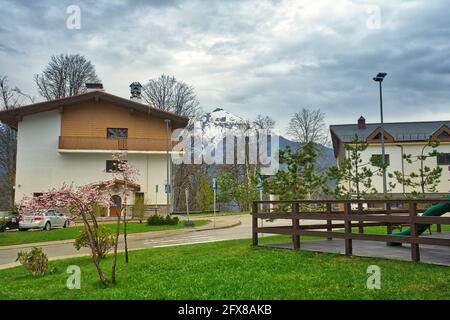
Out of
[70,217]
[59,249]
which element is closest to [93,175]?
[59,249]

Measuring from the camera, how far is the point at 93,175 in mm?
39844

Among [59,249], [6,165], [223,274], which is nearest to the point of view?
[223,274]

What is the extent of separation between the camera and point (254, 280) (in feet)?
26.0

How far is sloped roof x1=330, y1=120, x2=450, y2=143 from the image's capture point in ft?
170

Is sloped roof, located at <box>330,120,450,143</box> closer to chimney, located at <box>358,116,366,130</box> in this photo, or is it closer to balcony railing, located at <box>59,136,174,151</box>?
chimney, located at <box>358,116,366,130</box>

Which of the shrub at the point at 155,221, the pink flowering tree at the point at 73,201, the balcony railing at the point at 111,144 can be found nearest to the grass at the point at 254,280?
the pink flowering tree at the point at 73,201

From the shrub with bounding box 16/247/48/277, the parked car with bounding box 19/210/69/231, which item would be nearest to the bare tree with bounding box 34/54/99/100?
the parked car with bounding box 19/210/69/231

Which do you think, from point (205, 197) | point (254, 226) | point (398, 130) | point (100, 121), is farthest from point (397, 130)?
point (254, 226)

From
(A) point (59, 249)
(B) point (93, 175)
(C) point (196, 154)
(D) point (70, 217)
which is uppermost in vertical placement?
(C) point (196, 154)

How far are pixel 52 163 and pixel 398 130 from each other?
37.6 m

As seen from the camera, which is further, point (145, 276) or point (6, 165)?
point (6, 165)
